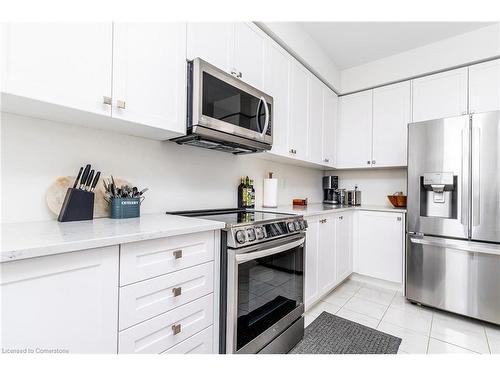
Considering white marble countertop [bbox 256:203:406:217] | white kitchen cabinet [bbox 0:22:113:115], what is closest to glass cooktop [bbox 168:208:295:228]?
white marble countertop [bbox 256:203:406:217]

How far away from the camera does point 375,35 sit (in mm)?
2521

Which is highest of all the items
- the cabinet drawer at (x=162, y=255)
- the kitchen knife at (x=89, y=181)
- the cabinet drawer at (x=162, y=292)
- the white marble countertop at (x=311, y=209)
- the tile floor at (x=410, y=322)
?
the kitchen knife at (x=89, y=181)

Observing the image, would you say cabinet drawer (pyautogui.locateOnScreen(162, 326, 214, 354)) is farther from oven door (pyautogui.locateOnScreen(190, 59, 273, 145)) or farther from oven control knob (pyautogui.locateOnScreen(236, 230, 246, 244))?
oven door (pyautogui.locateOnScreen(190, 59, 273, 145))

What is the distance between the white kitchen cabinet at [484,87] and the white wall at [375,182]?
0.97m

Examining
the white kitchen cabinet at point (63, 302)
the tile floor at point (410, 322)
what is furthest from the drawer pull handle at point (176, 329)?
the tile floor at point (410, 322)

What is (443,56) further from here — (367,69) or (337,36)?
(337,36)

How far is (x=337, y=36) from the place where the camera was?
255 centimetres

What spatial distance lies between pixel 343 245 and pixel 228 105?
79.3 inches

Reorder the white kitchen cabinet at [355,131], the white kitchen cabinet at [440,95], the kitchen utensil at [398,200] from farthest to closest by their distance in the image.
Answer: the white kitchen cabinet at [355,131] → the kitchen utensil at [398,200] → the white kitchen cabinet at [440,95]

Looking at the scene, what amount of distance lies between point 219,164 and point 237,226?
35.6 inches

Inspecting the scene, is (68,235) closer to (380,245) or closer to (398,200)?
(380,245)

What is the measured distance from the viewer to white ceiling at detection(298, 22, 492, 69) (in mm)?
2354

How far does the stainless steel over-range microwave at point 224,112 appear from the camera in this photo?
142 centimetres

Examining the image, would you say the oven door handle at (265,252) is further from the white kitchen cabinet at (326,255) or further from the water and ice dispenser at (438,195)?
the water and ice dispenser at (438,195)
